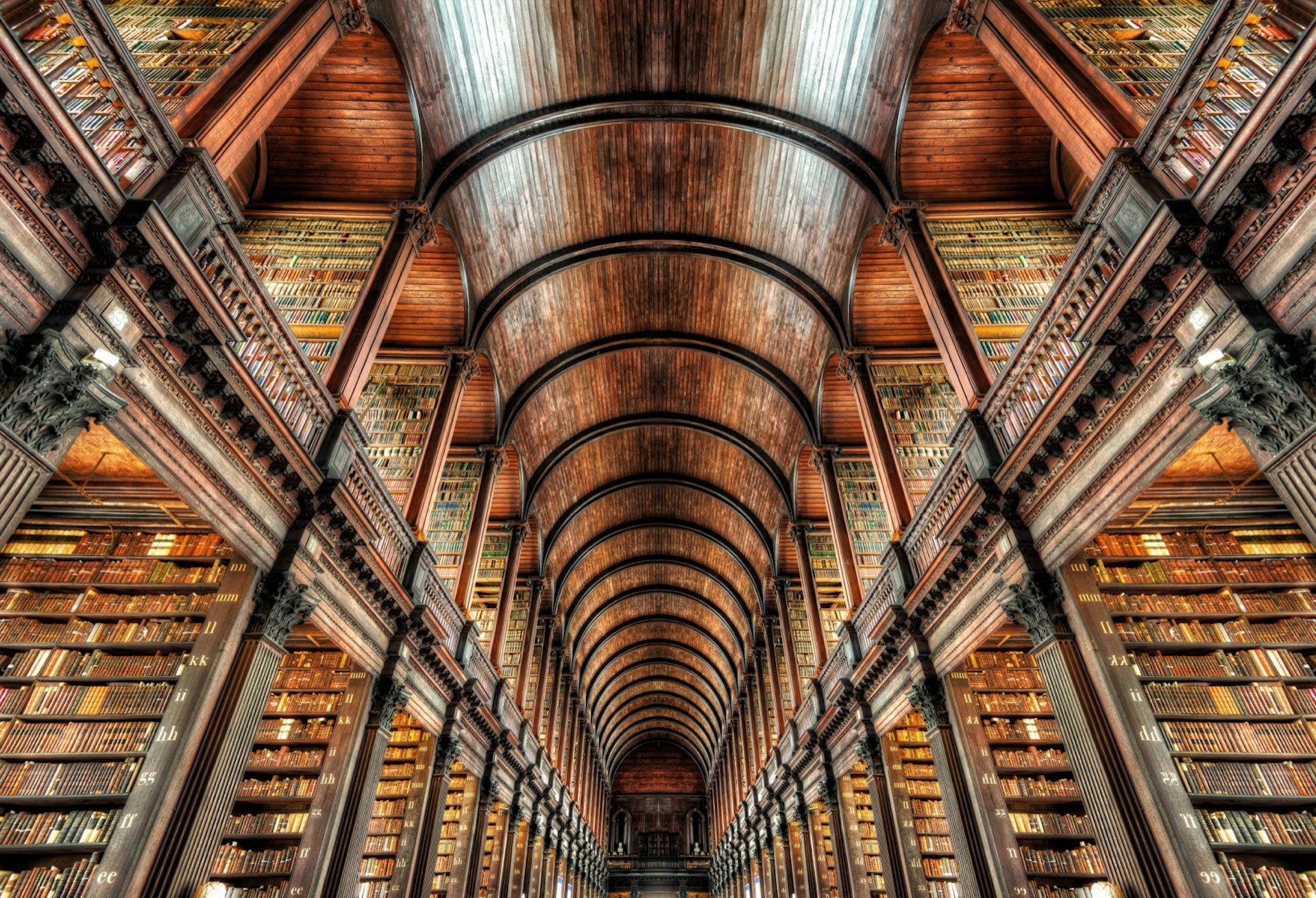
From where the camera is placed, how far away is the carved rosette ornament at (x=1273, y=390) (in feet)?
11.5

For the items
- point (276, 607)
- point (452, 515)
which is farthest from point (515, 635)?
point (276, 607)

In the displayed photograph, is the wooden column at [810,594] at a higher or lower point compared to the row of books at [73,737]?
higher

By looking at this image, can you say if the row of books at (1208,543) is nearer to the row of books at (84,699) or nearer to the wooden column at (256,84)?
the wooden column at (256,84)

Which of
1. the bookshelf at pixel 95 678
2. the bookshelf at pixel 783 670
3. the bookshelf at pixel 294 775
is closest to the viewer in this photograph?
the bookshelf at pixel 95 678

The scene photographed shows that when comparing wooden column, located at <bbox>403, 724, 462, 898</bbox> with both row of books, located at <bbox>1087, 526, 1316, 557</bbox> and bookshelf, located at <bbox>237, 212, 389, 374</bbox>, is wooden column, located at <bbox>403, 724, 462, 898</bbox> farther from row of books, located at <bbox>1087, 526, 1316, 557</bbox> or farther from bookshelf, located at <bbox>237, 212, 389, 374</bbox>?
row of books, located at <bbox>1087, 526, 1316, 557</bbox>

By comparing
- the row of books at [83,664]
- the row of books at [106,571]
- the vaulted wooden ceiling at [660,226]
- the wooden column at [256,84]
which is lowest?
the row of books at [83,664]

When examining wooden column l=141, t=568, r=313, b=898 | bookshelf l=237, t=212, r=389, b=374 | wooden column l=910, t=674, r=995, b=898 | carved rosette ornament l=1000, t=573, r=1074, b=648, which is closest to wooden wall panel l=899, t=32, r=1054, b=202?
carved rosette ornament l=1000, t=573, r=1074, b=648

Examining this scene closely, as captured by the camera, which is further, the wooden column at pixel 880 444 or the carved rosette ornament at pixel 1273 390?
the wooden column at pixel 880 444

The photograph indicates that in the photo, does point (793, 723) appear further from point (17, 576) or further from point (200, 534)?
point (17, 576)

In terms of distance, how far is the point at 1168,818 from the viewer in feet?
15.1

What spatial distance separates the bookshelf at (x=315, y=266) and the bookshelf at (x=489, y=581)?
7722 mm

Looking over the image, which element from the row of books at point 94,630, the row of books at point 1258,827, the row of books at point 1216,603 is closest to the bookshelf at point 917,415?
the row of books at point 1216,603

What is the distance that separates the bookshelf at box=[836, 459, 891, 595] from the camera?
12109 millimetres

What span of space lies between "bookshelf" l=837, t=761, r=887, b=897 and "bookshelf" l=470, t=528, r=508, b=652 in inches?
325
